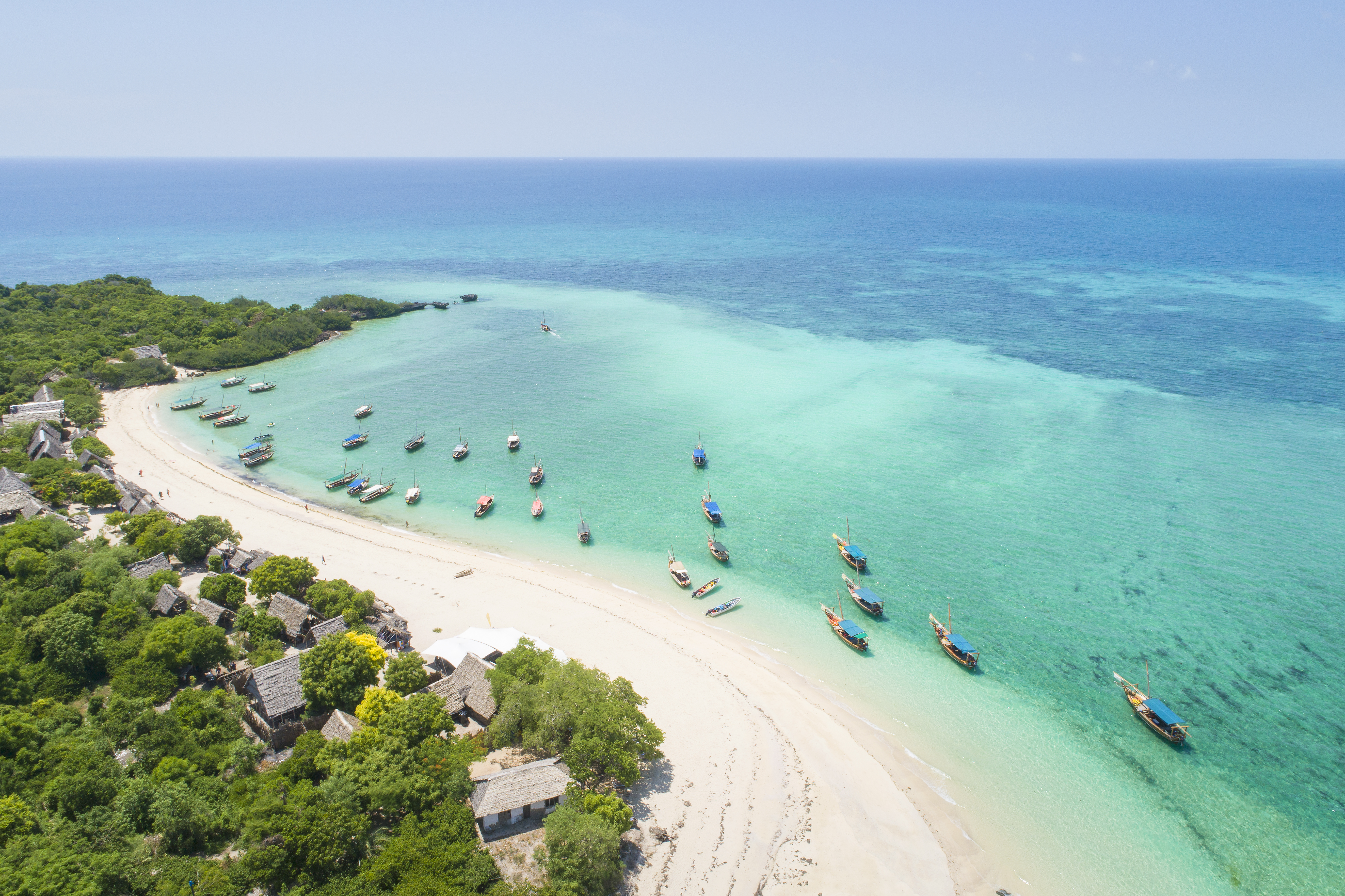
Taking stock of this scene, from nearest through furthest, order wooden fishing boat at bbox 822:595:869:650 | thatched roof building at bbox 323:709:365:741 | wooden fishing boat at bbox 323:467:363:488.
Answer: thatched roof building at bbox 323:709:365:741, wooden fishing boat at bbox 822:595:869:650, wooden fishing boat at bbox 323:467:363:488

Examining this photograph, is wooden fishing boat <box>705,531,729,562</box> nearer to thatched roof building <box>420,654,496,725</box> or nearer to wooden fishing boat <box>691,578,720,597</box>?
wooden fishing boat <box>691,578,720,597</box>

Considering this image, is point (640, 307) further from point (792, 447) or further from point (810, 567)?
point (810, 567)

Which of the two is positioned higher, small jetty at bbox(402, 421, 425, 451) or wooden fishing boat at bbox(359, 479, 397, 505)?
small jetty at bbox(402, 421, 425, 451)

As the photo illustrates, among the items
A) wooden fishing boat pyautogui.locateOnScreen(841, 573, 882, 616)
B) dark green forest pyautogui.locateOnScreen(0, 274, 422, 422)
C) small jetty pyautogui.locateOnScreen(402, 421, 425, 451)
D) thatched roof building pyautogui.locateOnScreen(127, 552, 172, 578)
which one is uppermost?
dark green forest pyautogui.locateOnScreen(0, 274, 422, 422)

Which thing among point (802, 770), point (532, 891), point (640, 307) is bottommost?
point (802, 770)

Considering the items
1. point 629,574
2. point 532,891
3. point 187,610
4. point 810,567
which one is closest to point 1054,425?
point 810,567

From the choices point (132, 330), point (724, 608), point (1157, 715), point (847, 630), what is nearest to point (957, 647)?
point (847, 630)

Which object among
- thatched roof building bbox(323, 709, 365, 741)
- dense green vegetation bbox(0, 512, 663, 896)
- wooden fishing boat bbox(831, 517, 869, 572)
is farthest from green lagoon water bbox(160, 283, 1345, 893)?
thatched roof building bbox(323, 709, 365, 741)

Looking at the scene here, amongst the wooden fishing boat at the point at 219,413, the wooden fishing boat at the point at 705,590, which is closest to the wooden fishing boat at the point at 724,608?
the wooden fishing boat at the point at 705,590
